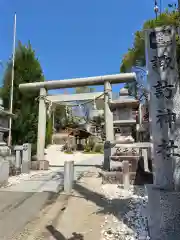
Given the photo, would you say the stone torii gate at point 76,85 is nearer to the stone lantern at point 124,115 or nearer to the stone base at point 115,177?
the stone lantern at point 124,115

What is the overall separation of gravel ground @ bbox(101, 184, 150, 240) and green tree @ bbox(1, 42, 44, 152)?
24.6 feet

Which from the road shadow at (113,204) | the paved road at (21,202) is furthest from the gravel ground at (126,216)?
the paved road at (21,202)

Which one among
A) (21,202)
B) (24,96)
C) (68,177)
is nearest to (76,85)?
(24,96)

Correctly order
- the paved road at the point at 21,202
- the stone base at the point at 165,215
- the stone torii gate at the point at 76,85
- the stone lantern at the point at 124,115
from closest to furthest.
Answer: the stone base at the point at 165,215
the paved road at the point at 21,202
the stone lantern at the point at 124,115
the stone torii gate at the point at 76,85

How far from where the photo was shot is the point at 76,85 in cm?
1063

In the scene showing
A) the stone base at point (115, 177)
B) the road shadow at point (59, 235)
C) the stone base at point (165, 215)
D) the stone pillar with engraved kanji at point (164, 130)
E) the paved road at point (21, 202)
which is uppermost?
the stone pillar with engraved kanji at point (164, 130)

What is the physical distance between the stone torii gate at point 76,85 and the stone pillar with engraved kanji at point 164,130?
6.81 m

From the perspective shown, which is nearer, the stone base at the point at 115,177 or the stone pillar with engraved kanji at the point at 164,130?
the stone pillar with engraved kanji at the point at 164,130

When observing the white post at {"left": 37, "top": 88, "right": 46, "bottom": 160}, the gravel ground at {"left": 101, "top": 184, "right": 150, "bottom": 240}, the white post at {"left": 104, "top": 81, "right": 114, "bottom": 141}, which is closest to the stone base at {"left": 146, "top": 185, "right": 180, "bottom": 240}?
the gravel ground at {"left": 101, "top": 184, "right": 150, "bottom": 240}

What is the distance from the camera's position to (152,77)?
117 inches

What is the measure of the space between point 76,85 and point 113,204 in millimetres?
7358

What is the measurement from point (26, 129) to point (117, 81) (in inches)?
235

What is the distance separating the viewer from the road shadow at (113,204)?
3770mm

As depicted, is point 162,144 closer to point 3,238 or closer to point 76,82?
point 3,238
